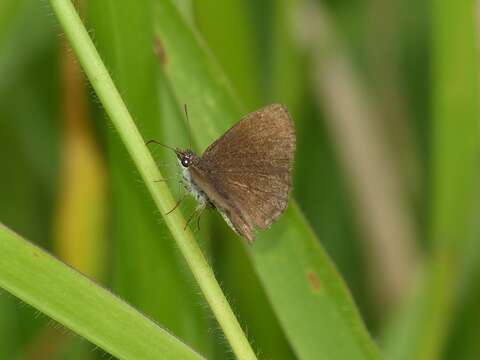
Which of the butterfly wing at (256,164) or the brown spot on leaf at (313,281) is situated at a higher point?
the butterfly wing at (256,164)

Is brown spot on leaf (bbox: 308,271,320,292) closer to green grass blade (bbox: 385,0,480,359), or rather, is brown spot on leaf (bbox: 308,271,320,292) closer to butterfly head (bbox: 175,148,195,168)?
butterfly head (bbox: 175,148,195,168)

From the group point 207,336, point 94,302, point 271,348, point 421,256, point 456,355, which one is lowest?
point 456,355

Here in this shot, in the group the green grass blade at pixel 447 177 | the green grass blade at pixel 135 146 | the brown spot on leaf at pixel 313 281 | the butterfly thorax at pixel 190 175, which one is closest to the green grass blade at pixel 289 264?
the brown spot on leaf at pixel 313 281

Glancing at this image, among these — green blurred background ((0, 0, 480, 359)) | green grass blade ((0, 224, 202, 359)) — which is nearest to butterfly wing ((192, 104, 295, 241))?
green blurred background ((0, 0, 480, 359))

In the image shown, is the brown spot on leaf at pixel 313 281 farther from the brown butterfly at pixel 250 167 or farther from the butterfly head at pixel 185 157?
the butterfly head at pixel 185 157

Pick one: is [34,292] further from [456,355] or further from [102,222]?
[456,355]

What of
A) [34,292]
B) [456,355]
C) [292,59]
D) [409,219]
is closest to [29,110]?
[292,59]

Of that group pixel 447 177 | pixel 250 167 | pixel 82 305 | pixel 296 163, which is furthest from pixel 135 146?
pixel 296 163
